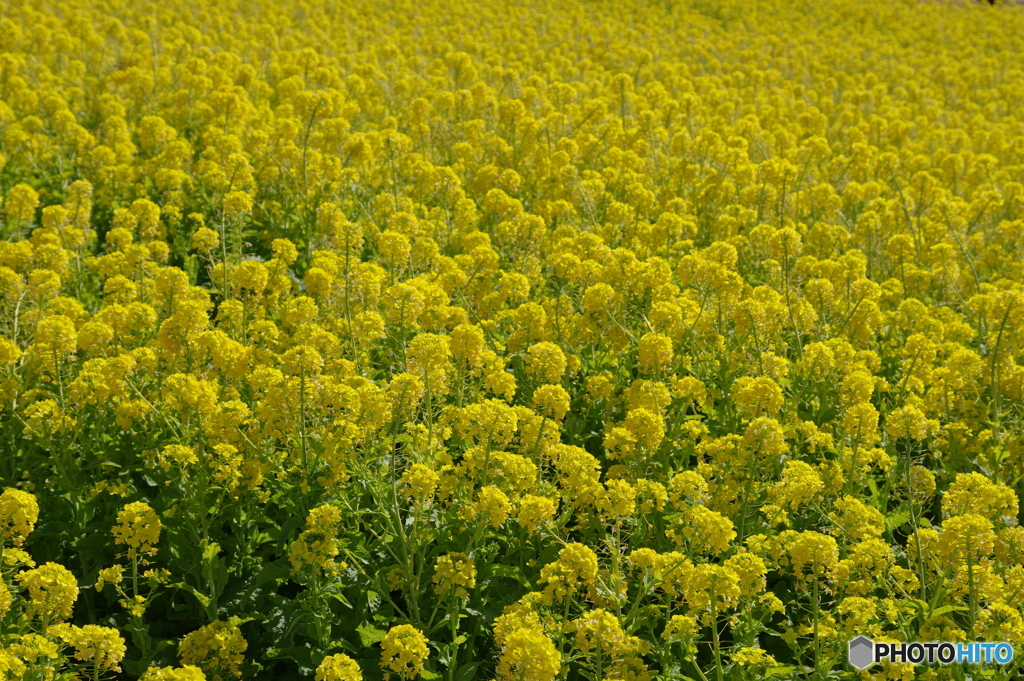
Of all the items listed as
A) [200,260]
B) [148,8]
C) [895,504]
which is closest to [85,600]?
[200,260]

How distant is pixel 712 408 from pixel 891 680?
2.03 metres

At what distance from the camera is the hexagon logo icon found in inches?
164

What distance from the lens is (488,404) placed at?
15.0ft

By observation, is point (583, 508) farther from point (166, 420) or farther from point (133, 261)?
point (133, 261)

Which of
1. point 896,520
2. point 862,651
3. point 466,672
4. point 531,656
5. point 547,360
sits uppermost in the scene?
point 547,360

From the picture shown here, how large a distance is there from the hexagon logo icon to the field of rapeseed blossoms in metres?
0.07

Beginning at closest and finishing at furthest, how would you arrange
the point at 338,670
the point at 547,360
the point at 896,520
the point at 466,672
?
1. the point at 338,670
2. the point at 466,672
3. the point at 896,520
4. the point at 547,360

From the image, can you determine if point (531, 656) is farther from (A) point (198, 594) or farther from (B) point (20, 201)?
(B) point (20, 201)

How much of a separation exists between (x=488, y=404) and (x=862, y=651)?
81.3 inches

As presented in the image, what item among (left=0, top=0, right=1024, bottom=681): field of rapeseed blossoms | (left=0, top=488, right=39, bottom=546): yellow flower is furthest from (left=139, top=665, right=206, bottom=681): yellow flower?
(left=0, top=488, right=39, bottom=546): yellow flower

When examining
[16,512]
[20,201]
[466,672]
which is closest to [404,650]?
[466,672]

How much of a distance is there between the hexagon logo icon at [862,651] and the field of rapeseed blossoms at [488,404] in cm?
7

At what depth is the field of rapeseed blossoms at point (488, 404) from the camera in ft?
13.7

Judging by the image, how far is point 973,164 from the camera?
10.6 meters
